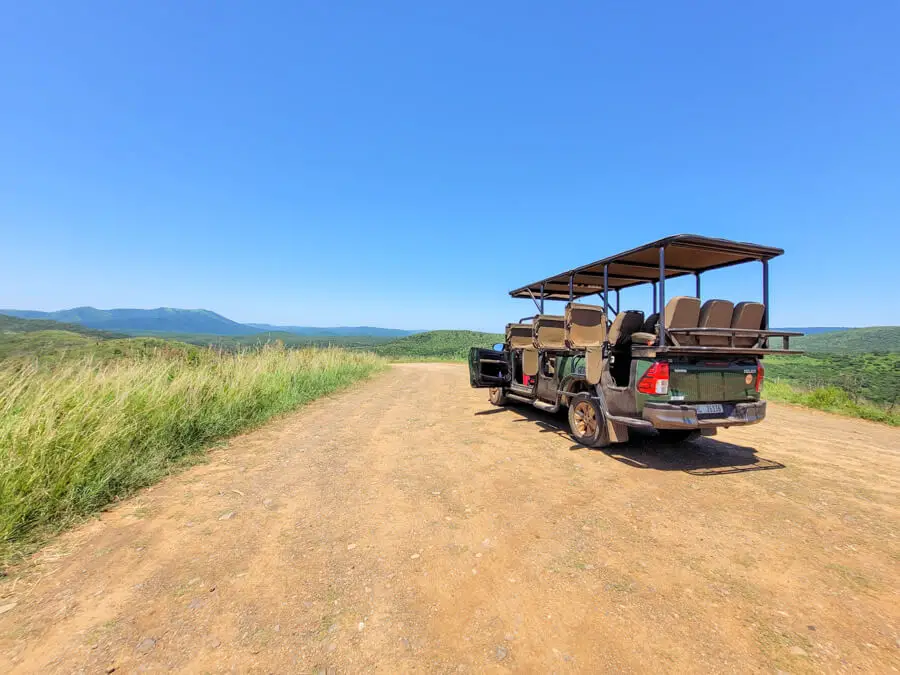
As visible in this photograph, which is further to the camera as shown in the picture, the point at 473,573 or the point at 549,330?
the point at 549,330

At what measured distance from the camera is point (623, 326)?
18.1 ft

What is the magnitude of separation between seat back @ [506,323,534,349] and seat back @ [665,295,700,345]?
4.66 metres

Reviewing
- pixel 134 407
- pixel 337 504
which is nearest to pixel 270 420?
pixel 134 407

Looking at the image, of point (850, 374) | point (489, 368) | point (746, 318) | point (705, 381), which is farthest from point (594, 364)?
point (850, 374)

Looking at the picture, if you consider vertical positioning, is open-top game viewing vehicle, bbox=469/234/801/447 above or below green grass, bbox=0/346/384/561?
above

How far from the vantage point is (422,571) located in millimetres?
2643

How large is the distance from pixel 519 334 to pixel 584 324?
2.56 metres

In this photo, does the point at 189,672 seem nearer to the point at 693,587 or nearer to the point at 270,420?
the point at 693,587

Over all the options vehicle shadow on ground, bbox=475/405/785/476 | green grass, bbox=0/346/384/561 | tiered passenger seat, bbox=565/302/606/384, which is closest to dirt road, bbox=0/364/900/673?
vehicle shadow on ground, bbox=475/405/785/476

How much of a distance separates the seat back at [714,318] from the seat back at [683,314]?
0.09m

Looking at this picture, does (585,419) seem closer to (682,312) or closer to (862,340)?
(682,312)

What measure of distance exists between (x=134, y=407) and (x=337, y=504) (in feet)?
11.2

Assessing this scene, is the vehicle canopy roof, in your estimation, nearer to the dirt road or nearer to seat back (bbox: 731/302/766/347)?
seat back (bbox: 731/302/766/347)

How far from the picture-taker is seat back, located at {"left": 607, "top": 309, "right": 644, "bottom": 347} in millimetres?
5496
